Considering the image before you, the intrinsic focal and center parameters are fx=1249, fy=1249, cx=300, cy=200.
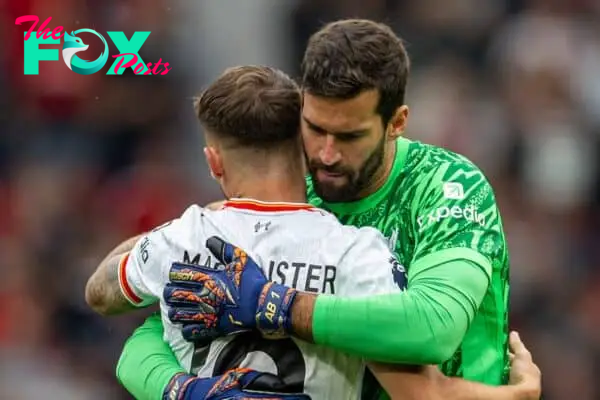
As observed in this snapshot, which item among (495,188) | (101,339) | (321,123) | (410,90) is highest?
(321,123)

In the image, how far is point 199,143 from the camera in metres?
7.24

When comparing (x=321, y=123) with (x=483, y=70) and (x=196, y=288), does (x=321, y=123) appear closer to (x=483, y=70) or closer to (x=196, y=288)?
(x=196, y=288)

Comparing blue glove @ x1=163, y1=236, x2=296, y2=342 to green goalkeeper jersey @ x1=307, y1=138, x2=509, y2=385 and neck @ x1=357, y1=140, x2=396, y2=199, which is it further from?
neck @ x1=357, y1=140, x2=396, y2=199

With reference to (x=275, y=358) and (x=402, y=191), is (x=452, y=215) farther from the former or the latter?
(x=275, y=358)

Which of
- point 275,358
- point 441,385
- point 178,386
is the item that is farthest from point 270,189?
point 441,385

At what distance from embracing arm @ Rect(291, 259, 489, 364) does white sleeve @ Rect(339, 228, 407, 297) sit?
1.6 inches

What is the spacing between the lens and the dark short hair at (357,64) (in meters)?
3.30

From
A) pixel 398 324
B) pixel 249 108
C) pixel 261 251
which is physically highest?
pixel 249 108

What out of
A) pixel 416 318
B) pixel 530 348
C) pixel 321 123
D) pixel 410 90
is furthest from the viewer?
pixel 410 90

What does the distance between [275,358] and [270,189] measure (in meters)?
0.42

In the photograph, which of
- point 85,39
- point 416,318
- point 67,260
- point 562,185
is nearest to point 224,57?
point 85,39

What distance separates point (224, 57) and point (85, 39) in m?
0.83

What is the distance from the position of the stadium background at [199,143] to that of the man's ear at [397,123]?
10.8ft

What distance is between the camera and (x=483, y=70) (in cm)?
716
